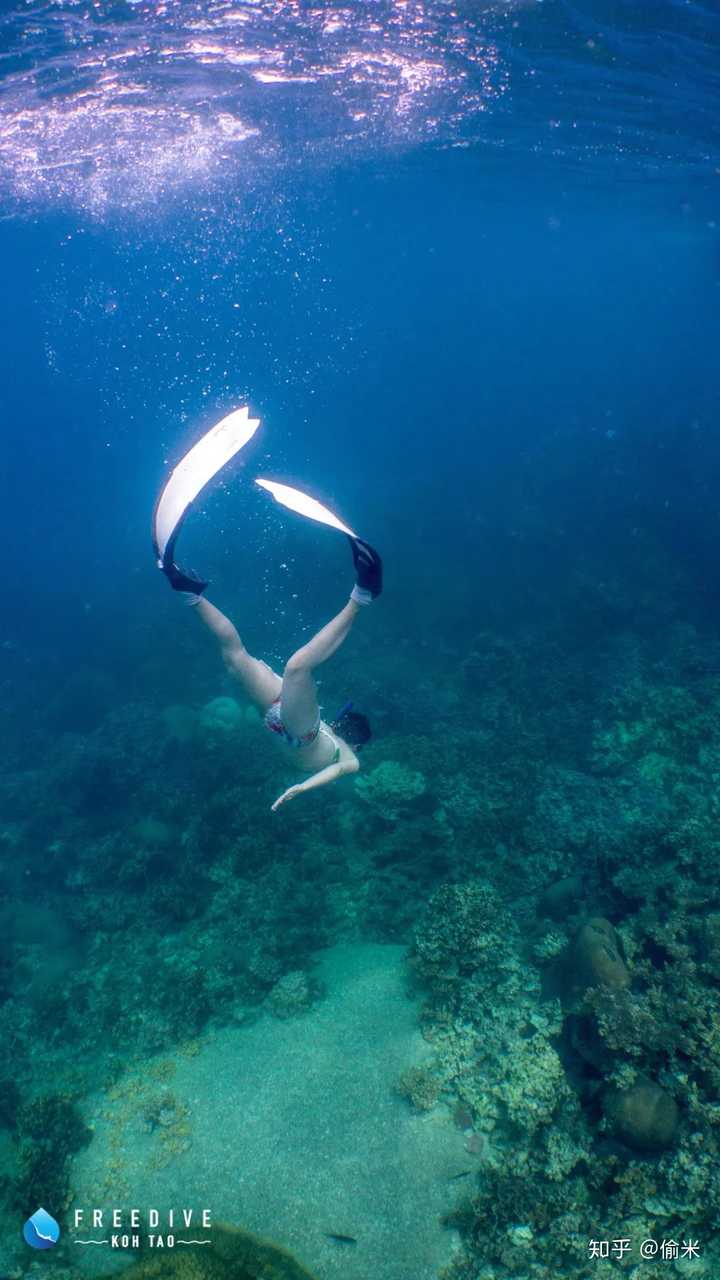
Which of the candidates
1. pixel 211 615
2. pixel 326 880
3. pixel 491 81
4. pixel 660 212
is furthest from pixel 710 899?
pixel 660 212

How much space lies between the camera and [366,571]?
5.11 metres

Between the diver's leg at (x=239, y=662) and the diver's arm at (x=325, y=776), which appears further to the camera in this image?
the diver's leg at (x=239, y=662)

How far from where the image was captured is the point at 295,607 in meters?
21.1

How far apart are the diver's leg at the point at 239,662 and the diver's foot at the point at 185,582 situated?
0.08 m

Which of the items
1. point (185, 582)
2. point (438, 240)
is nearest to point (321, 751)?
point (185, 582)

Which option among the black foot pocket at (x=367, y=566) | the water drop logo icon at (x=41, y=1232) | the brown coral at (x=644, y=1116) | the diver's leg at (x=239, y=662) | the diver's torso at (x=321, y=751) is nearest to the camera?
the black foot pocket at (x=367, y=566)

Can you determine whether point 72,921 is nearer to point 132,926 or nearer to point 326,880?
point 132,926

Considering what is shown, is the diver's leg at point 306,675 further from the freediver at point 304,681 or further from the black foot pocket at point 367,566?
the black foot pocket at point 367,566

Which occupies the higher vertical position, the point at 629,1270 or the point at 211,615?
the point at 211,615

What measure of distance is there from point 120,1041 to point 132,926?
209cm

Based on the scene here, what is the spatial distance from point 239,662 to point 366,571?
1.61 meters

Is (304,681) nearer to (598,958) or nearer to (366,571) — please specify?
(366,571)

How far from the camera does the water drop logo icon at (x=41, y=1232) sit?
209 inches

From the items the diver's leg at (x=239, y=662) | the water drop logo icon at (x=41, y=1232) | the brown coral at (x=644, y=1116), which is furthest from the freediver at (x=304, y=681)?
the water drop logo icon at (x=41, y=1232)
